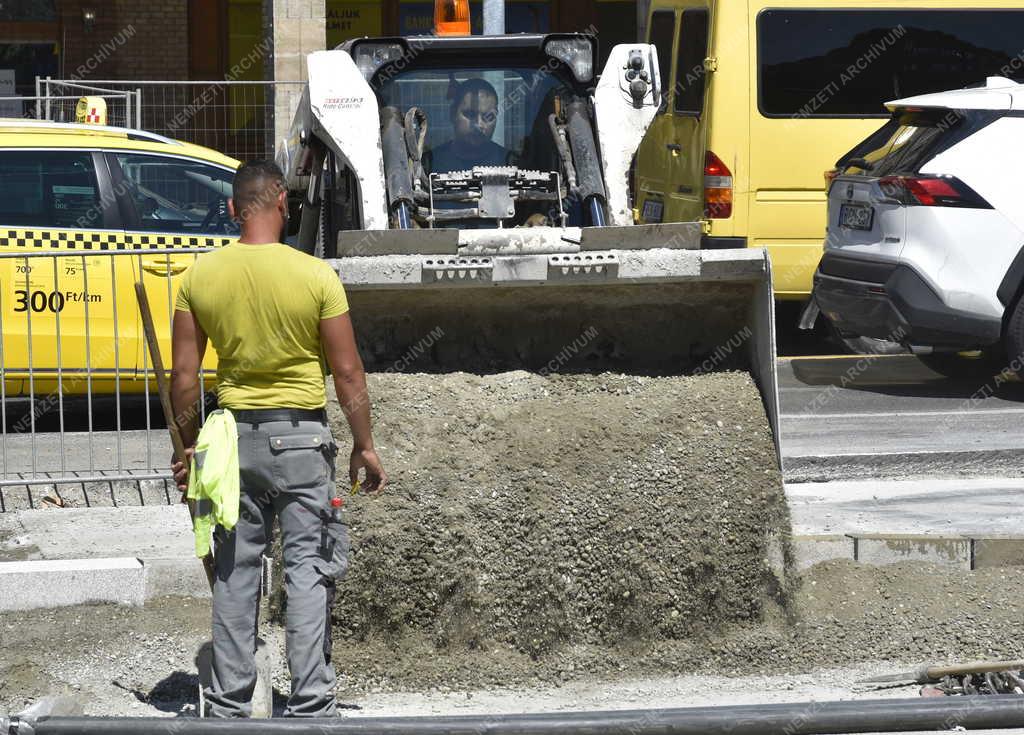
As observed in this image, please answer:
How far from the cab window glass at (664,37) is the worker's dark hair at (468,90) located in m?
4.30

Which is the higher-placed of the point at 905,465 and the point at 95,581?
the point at 905,465

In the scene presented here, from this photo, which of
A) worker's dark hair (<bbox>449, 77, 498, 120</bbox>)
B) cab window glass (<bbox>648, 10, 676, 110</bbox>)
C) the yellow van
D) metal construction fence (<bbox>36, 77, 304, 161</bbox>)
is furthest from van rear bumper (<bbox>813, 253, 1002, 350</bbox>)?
metal construction fence (<bbox>36, 77, 304, 161</bbox>)

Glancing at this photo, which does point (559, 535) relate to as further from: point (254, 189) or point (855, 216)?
point (855, 216)

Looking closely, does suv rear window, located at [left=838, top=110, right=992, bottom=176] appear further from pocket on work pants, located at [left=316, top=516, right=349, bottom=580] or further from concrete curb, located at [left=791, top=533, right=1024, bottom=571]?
pocket on work pants, located at [left=316, top=516, right=349, bottom=580]

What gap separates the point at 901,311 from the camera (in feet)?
30.1

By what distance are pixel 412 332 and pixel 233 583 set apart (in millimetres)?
1689

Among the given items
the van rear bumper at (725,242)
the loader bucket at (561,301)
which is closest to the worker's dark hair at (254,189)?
the loader bucket at (561,301)

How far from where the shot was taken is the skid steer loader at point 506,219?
19.5ft

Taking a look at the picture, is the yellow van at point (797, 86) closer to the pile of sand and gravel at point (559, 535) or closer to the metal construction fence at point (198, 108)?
the pile of sand and gravel at point (559, 535)

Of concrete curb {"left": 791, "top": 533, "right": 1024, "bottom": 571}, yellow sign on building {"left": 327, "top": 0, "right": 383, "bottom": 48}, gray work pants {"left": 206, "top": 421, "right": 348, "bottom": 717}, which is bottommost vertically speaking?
concrete curb {"left": 791, "top": 533, "right": 1024, "bottom": 571}

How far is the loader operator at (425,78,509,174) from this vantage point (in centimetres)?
818

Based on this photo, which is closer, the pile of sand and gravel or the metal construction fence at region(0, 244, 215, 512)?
the pile of sand and gravel

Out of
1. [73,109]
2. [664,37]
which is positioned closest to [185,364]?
[664,37]

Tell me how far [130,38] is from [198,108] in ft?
11.0
